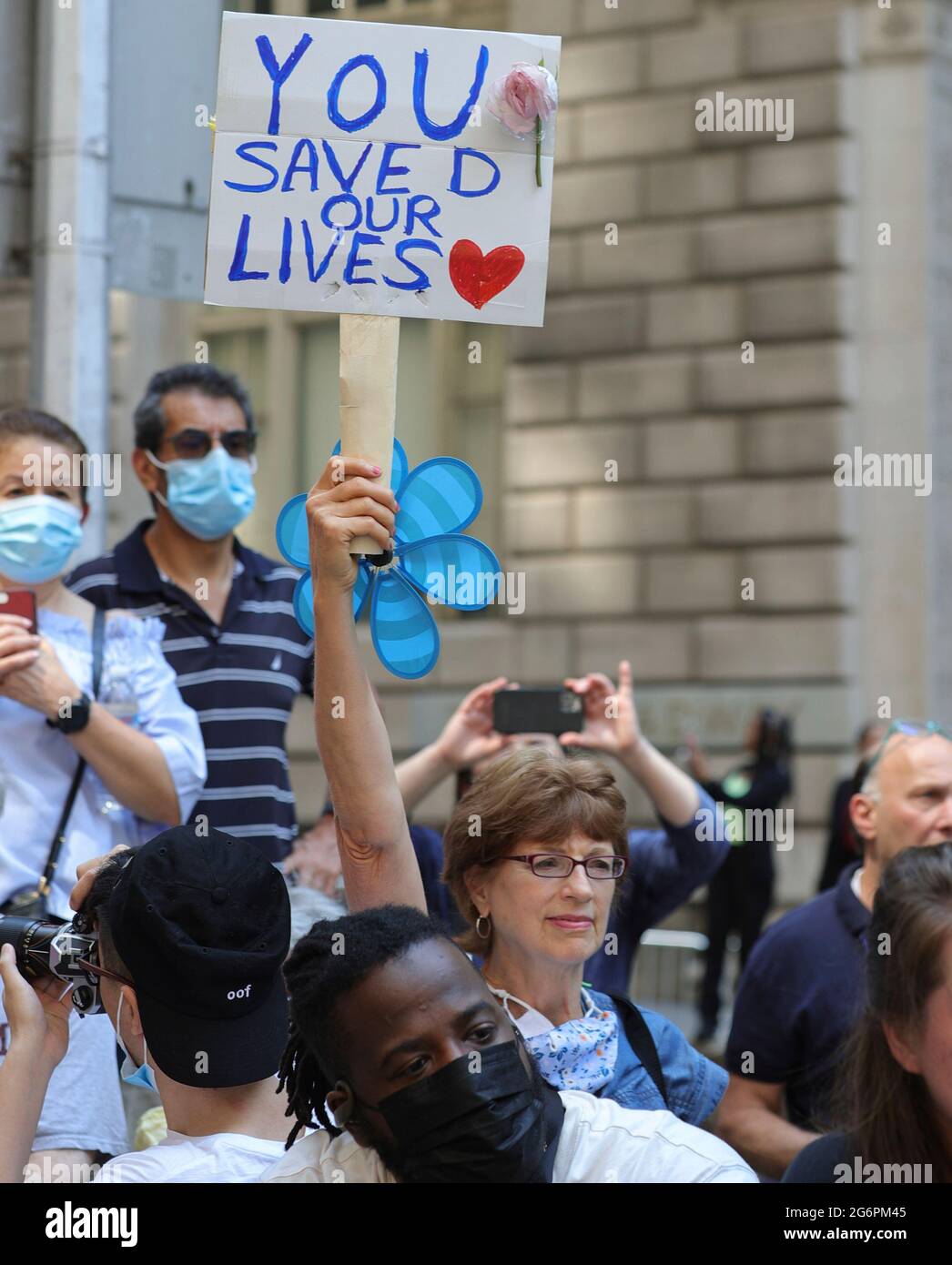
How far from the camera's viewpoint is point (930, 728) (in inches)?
160

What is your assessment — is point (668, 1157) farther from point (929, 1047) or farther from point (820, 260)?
point (820, 260)

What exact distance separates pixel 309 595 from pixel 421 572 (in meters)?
0.19

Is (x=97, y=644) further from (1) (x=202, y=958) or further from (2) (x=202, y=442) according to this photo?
(1) (x=202, y=958)

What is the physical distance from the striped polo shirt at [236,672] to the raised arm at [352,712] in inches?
51.2

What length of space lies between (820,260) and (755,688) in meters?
2.83

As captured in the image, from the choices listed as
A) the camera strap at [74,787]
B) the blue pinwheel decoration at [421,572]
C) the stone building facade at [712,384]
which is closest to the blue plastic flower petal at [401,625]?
the blue pinwheel decoration at [421,572]

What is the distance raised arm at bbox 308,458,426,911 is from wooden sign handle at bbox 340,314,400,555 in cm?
5

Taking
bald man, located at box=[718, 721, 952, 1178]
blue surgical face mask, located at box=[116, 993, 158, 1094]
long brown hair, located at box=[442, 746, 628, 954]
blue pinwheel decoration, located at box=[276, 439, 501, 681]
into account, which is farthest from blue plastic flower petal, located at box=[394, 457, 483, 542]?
bald man, located at box=[718, 721, 952, 1178]

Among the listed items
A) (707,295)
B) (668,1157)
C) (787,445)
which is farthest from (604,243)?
(668,1157)

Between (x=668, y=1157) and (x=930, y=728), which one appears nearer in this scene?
(x=668, y=1157)

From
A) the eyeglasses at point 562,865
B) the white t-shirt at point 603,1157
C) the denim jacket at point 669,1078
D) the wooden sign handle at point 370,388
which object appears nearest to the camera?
the white t-shirt at point 603,1157

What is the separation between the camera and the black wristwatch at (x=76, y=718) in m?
3.46

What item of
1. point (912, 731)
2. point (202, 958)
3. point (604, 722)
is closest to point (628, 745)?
point (604, 722)

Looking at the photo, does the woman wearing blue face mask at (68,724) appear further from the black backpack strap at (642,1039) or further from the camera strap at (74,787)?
the black backpack strap at (642,1039)
